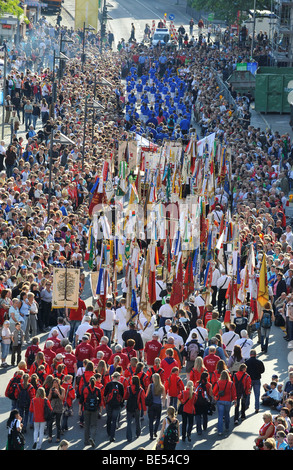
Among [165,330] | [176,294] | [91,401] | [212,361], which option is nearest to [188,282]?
[176,294]

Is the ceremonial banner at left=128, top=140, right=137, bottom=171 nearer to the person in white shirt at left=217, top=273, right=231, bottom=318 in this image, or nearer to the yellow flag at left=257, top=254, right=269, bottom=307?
the person in white shirt at left=217, top=273, right=231, bottom=318

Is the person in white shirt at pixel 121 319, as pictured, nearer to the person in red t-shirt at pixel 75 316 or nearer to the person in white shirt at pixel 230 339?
the person in red t-shirt at pixel 75 316

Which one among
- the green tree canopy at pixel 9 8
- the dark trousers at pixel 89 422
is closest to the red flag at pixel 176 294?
the dark trousers at pixel 89 422

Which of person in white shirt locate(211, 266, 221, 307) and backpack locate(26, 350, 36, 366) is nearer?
backpack locate(26, 350, 36, 366)

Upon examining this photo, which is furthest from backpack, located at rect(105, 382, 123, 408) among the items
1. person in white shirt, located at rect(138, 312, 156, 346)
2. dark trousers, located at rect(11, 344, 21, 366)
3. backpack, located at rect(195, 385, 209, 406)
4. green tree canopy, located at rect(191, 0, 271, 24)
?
green tree canopy, located at rect(191, 0, 271, 24)

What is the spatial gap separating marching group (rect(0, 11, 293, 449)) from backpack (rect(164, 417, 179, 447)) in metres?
0.01

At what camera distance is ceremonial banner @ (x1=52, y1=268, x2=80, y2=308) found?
23922 mm

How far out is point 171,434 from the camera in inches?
747

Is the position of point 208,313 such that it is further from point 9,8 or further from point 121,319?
point 9,8

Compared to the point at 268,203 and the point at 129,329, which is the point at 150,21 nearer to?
the point at 268,203

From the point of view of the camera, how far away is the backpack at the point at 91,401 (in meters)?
20.3

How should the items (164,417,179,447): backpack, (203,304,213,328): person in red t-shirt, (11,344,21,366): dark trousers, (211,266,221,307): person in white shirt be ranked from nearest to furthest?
(164,417,179,447): backpack → (11,344,21,366): dark trousers → (203,304,213,328): person in red t-shirt → (211,266,221,307): person in white shirt

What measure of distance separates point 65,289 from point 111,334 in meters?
1.32
